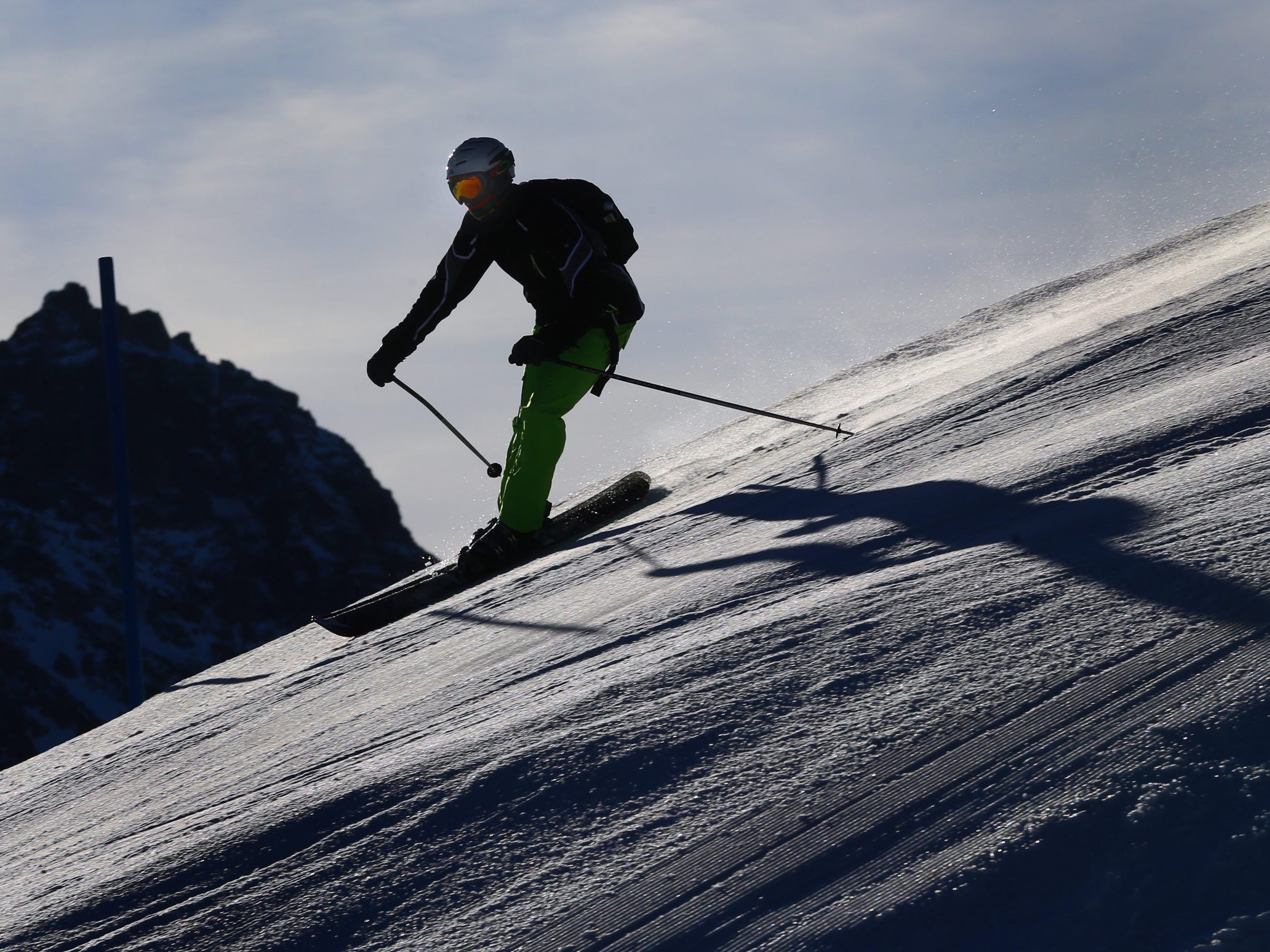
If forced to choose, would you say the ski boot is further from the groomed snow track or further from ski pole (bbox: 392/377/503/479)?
the groomed snow track

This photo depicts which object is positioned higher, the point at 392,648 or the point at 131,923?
the point at 392,648

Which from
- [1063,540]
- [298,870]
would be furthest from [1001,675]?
[298,870]

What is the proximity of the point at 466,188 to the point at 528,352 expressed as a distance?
81cm

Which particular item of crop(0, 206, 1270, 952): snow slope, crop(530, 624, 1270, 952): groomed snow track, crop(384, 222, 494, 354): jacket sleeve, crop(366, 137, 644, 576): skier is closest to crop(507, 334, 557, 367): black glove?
crop(366, 137, 644, 576): skier

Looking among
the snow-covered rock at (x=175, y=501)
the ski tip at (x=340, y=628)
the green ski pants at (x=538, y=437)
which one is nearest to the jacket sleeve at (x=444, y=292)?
the green ski pants at (x=538, y=437)

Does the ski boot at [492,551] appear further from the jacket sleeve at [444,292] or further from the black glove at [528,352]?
the jacket sleeve at [444,292]

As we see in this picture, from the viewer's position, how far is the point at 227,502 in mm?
110438

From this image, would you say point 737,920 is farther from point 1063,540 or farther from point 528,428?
point 528,428

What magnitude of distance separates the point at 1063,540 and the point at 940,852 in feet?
4.12

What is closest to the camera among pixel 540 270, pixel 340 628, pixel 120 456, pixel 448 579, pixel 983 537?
pixel 983 537

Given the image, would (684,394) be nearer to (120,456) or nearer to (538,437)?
(538,437)

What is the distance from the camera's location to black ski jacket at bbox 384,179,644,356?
4.96 meters

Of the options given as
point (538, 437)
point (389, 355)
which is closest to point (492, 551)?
point (538, 437)

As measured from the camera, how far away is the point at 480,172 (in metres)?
4.93
